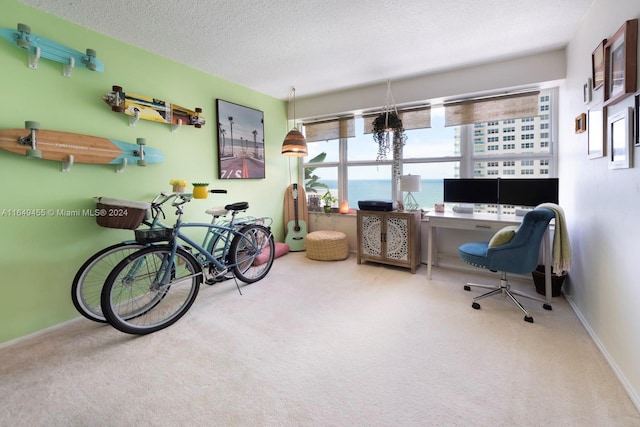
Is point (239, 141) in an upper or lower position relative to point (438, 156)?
upper

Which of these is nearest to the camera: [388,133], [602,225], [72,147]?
[602,225]

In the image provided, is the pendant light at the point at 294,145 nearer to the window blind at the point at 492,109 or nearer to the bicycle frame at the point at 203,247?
the bicycle frame at the point at 203,247

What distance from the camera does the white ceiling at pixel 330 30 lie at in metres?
2.14

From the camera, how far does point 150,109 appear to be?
2.78 meters

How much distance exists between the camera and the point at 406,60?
312cm

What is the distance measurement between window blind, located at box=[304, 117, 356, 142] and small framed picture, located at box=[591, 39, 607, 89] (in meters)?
2.73

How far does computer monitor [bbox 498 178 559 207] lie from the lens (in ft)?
9.14

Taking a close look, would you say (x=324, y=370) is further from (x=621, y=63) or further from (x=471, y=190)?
(x=471, y=190)

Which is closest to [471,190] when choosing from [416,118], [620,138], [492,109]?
[492,109]

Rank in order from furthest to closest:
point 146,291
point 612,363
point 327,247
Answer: point 327,247 → point 146,291 → point 612,363

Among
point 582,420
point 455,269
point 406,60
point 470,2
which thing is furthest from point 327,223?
point 582,420

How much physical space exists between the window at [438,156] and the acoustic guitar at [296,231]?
414 millimetres

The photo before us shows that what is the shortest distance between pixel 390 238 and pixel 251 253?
5.66 feet

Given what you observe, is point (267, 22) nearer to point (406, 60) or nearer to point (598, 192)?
point (406, 60)
